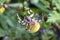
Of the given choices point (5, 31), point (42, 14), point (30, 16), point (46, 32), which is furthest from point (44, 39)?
point (30, 16)

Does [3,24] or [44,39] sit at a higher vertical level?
[3,24]

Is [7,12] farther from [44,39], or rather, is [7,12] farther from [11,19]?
[44,39]

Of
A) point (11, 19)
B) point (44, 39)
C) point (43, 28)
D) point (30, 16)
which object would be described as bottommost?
point (44, 39)

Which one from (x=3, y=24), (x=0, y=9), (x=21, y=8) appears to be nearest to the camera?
(x=0, y=9)

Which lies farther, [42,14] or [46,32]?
[46,32]

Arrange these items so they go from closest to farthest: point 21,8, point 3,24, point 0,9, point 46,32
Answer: point 0,9 < point 3,24 < point 21,8 < point 46,32

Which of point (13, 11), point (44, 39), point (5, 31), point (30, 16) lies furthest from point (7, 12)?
point (30, 16)

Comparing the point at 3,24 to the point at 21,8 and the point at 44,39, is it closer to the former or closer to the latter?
the point at 21,8
